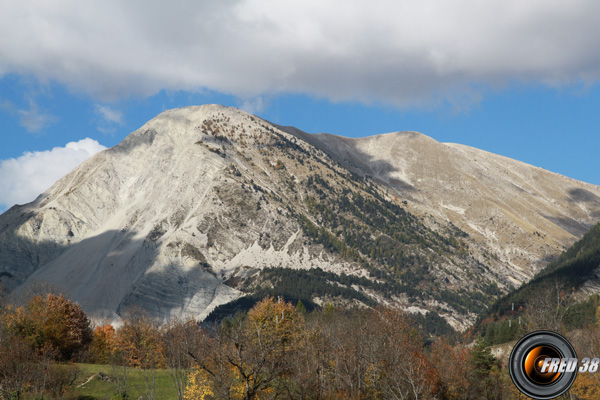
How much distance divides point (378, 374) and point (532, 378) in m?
46.2

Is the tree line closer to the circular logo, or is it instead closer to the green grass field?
the green grass field

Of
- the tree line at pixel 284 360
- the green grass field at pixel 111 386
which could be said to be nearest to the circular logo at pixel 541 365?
the tree line at pixel 284 360

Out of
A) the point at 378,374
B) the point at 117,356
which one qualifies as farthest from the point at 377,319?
the point at 117,356

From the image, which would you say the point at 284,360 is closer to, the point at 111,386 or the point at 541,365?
the point at 541,365

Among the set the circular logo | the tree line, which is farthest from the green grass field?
the circular logo

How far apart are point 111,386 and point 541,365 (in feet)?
200

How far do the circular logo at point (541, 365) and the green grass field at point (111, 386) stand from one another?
53391mm

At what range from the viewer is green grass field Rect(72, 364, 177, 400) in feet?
217

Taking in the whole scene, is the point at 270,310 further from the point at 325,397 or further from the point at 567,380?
the point at 567,380

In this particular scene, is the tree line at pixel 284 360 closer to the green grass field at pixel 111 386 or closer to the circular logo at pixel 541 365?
the green grass field at pixel 111 386

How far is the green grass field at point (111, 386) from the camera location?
217 feet

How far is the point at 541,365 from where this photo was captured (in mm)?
21609

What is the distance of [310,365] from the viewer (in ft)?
227

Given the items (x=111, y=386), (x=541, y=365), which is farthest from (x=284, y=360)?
(x=111, y=386)
